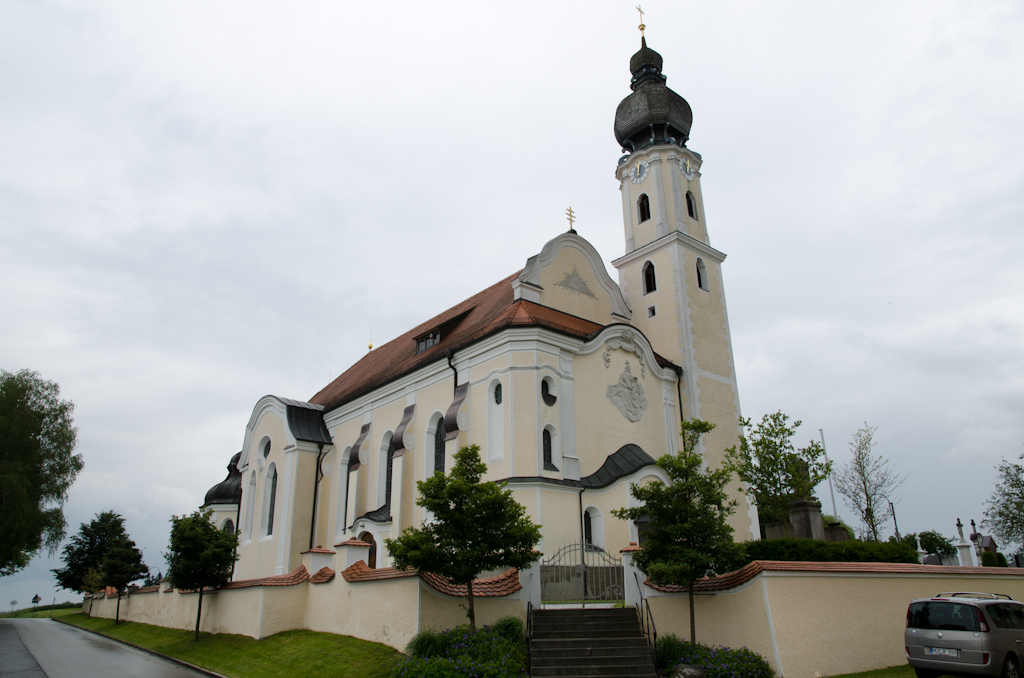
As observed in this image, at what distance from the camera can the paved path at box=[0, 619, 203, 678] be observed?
16422 mm

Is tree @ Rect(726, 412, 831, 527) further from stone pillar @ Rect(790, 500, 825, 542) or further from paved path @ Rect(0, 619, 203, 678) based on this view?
paved path @ Rect(0, 619, 203, 678)

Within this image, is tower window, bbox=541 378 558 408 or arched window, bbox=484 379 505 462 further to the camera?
tower window, bbox=541 378 558 408

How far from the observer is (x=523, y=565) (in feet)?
48.1

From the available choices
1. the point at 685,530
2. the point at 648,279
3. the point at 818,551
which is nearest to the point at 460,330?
the point at 648,279

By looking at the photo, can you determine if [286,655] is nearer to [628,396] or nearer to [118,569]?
[628,396]

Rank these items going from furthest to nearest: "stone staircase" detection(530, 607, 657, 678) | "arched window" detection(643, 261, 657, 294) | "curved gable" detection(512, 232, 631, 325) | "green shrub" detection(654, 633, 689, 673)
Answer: "arched window" detection(643, 261, 657, 294), "curved gable" detection(512, 232, 631, 325), "green shrub" detection(654, 633, 689, 673), "stone staircase" detection(530, 607, 657, 678)

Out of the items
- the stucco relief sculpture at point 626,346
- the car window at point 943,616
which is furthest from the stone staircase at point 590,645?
the stucco relief sculpture at point 626,346

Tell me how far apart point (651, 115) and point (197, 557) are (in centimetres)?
2493

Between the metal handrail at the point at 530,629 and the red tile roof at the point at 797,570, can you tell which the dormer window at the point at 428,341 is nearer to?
the metal handrail at the point at 530,629

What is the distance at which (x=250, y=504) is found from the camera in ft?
108

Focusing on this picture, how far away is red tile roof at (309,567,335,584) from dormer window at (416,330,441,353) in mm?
11336

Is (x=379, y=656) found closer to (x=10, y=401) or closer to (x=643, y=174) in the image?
(x=643, y=174)

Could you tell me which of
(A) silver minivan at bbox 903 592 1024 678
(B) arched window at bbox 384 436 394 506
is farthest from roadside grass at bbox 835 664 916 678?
(B) arched window at bbox 384 436 394 506

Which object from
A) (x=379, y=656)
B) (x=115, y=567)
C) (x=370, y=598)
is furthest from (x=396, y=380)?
(x=115, y=567)
